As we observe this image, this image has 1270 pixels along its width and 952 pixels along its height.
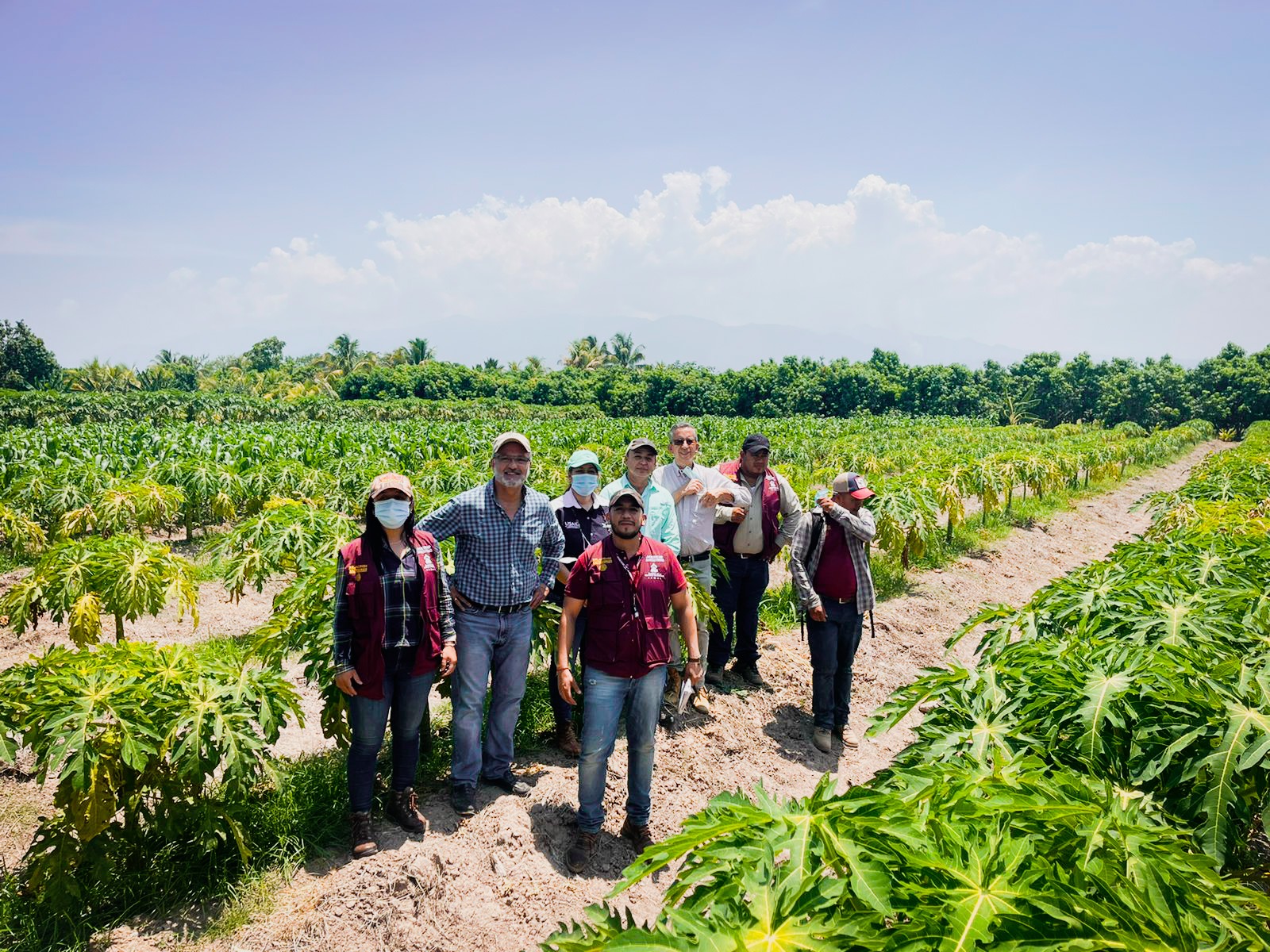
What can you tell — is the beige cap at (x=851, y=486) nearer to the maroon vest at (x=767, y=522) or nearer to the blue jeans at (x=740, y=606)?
the maroon vest at (x=767, y=522)

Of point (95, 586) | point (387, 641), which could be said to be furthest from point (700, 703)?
point (95, 586)

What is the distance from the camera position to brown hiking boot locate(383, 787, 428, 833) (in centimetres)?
374

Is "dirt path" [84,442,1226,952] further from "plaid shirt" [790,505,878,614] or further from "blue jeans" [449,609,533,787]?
"plaid shirt" [790,505,878,614]

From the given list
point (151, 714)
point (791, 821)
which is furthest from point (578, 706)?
point (791, 821)

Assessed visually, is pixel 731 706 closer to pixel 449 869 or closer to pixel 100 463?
pixel 449 869

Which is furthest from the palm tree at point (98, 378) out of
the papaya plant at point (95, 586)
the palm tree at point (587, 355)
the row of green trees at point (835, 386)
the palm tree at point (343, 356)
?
the papaya plant at point (95, 586)

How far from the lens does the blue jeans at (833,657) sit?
497 cm

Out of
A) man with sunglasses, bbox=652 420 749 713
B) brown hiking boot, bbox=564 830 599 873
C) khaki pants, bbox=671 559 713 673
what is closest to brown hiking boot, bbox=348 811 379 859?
brown hiking boot, bbox=564 830 599 873

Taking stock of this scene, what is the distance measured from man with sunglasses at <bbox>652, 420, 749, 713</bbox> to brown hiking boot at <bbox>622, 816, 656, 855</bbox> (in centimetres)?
129

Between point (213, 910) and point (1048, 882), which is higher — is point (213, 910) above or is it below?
below

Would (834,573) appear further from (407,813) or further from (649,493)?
(407,813)

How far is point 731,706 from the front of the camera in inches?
221

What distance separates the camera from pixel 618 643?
140 inches

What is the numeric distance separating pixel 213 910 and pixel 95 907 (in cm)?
48
